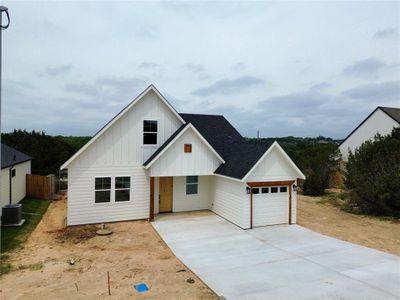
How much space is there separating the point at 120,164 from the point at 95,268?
6236 mm

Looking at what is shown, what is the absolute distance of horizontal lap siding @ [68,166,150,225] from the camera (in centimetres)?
1332

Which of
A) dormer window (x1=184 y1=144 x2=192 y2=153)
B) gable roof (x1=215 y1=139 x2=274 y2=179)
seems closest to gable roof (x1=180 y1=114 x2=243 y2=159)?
gable roof (x1=215 y1=139 x2=274 y2=179)

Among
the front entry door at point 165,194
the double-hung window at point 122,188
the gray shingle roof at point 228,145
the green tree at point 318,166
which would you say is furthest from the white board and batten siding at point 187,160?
the green tree at point 318,166

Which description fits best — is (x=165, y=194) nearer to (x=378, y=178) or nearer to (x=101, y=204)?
(x=101, y=204)

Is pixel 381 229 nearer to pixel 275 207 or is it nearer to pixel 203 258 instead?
pixel 275 207

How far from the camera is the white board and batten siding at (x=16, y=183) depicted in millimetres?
15058

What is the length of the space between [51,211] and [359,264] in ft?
49.1

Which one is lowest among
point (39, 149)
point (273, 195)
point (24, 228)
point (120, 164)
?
point (24, 228)

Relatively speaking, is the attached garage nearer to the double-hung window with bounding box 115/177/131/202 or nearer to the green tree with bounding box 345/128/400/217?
the green tree with bounding box 345/128/400/217

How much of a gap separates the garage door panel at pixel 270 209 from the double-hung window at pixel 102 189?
689 cm

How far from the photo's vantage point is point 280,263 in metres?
8.93

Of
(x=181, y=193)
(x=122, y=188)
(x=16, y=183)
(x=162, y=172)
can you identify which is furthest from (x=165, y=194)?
(x=16, y=183)

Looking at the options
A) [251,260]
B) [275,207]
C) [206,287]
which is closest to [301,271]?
[251,260]

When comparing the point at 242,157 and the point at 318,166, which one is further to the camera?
the point at 318,166
